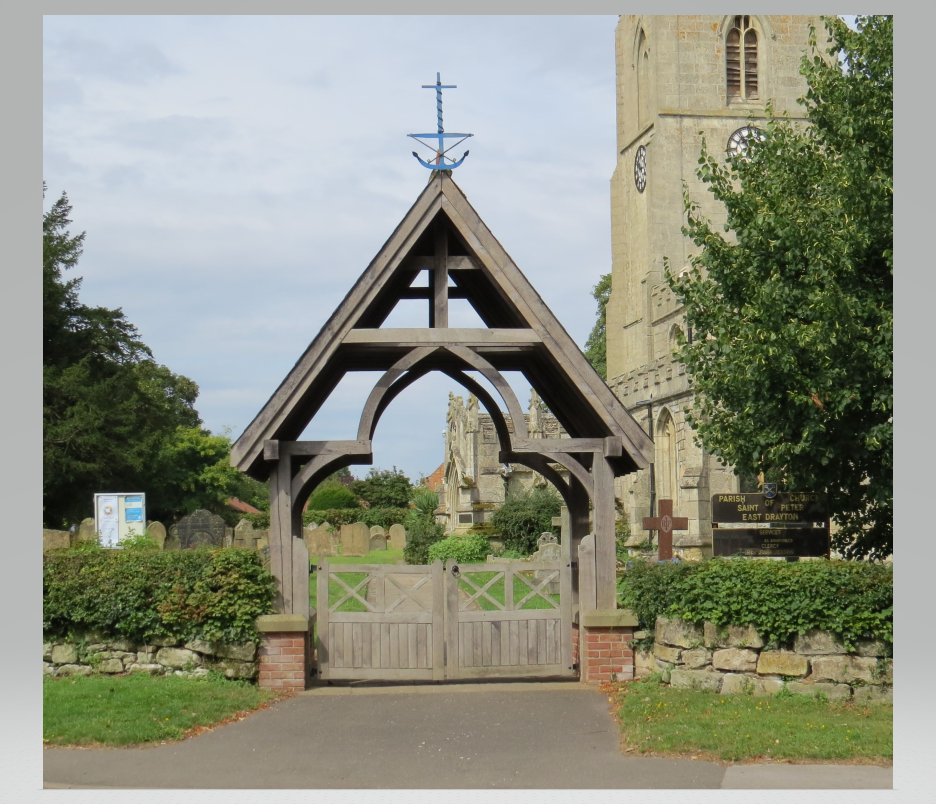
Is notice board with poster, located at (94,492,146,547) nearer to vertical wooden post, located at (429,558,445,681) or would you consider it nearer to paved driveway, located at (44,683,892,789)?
vertical wooden post, located at (429,558,445,681)

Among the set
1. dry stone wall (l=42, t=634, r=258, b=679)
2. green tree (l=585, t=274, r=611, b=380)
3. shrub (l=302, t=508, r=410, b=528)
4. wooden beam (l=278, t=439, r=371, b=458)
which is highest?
green tree (l=585, t=274, r=611, b=380)

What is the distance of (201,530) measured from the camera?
3269cm

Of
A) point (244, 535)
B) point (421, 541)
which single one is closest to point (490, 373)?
point (421, 541)

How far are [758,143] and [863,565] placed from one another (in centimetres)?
704

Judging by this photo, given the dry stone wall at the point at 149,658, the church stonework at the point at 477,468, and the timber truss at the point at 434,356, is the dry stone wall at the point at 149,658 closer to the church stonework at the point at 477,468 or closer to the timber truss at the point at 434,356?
the timber truss at the point at 434,356

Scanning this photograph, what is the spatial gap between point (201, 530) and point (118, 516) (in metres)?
10.7

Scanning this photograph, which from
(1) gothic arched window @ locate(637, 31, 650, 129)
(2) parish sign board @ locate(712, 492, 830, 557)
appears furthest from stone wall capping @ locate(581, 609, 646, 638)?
(1) gothic arched window @ locate(637, 31, 650, 129)

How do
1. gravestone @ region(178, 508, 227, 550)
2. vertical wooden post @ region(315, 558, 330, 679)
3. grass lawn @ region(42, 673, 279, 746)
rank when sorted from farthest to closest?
gravestone @ region(178, 508, 227, 550) → vertical wooden post @ region(315, 558, 330, 679) → grass lawn @ region(42, 673, 279, 746)

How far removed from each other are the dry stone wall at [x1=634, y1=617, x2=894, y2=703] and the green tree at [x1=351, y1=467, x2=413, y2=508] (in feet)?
186

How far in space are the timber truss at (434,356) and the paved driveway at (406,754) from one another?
1758 millimetres

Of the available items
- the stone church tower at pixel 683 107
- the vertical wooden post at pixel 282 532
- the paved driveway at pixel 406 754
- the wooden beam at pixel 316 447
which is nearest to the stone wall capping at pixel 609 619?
the paved driveway at pixel 406 754

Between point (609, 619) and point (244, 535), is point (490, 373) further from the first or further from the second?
point (244, 535)

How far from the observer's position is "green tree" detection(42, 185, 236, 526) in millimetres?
44875
